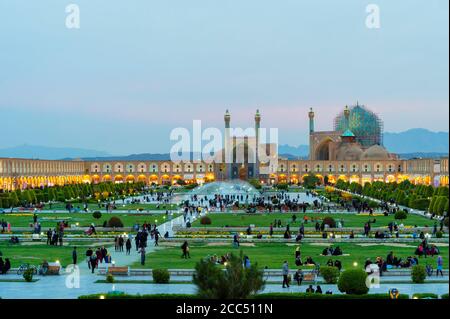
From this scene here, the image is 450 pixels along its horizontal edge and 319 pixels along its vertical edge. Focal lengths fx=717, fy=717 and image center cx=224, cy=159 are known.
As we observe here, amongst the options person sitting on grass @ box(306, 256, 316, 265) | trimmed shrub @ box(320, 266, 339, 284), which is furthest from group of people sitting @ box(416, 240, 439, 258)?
trimmed shrub @ box(320, 266, 339, 284)

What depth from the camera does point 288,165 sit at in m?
105

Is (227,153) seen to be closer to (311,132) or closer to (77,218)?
(311,132)

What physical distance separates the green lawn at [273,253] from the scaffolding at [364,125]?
8950cm

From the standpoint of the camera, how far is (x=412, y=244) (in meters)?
25.5

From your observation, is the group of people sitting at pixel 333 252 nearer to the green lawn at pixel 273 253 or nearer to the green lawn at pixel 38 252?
the green lawn at pixel 273 253

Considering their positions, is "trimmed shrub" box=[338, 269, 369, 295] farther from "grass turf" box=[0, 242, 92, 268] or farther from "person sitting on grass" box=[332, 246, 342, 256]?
"grass turf" box=[0, 242, 92, 268]

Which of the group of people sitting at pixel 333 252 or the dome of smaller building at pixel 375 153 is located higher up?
the dome of smaller building at pixel 375 153

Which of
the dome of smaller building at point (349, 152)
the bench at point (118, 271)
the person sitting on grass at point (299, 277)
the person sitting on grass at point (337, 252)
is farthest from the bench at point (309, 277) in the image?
the dome of smaller building at point (349, 152)

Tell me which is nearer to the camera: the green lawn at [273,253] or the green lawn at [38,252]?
the green lawn at [273,253]

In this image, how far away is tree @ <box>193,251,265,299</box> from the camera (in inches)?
412

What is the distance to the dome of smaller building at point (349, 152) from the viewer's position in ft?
344

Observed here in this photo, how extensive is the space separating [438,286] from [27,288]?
938cm
